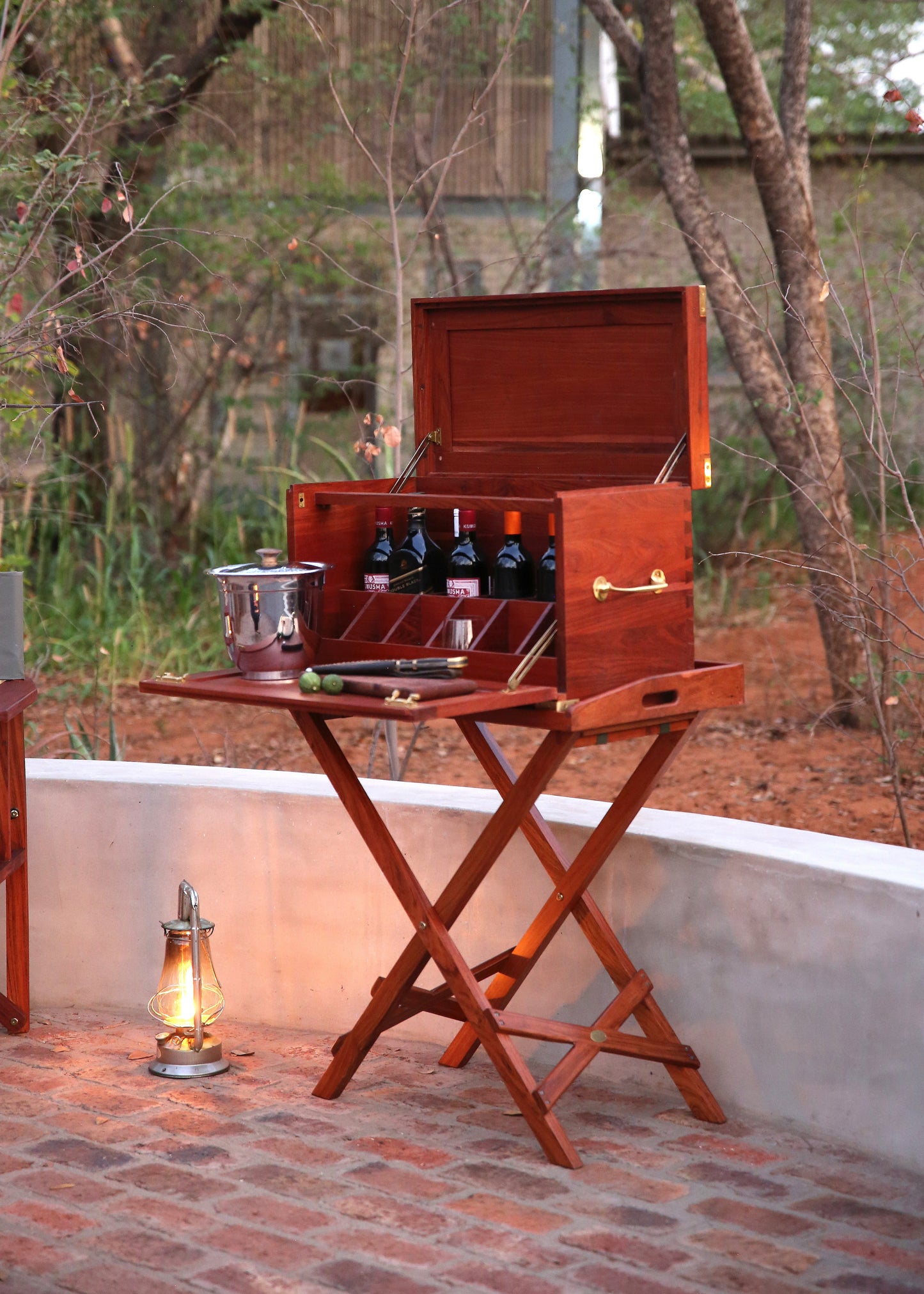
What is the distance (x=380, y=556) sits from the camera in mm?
3248

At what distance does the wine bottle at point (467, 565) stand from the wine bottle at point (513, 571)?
0.05 meters

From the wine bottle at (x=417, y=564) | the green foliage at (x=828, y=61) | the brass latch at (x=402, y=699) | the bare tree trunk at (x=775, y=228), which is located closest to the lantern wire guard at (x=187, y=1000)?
the wine bottle at (x=417, y=564)

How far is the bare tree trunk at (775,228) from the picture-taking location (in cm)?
578

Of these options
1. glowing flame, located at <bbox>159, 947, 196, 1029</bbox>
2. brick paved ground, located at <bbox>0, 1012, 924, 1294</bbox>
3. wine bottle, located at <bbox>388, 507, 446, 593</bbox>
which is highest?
wine bottle, located at <bbox>388, 507, 446, 593</bbox>

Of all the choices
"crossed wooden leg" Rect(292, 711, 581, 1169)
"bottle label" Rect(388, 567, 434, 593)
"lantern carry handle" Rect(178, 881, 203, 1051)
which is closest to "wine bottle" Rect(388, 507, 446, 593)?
"bottle label" Rect(388, 567, 434, 593)

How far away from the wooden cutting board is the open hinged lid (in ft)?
1.96

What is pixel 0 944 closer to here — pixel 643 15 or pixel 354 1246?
pixel 354 1246

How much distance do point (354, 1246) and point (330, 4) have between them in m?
7.67

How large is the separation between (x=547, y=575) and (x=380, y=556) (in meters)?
0.41

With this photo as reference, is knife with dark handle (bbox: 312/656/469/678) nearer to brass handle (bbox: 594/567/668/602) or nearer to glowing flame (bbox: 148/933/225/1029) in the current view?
brass handle (bbox: 594/567/668/602)

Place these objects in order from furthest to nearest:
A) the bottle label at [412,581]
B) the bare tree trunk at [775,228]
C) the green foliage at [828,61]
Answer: the green foliage at [828,61] → the bare tree trunk at [775,228] → the bottle label at [412,581]

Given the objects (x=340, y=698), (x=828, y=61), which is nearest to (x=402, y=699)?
(x=340, y=698)

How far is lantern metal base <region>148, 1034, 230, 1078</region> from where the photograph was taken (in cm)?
339

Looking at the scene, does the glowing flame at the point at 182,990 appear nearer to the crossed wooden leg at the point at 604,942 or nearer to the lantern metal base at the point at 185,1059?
the lantern metal base at the point at 185,1059
